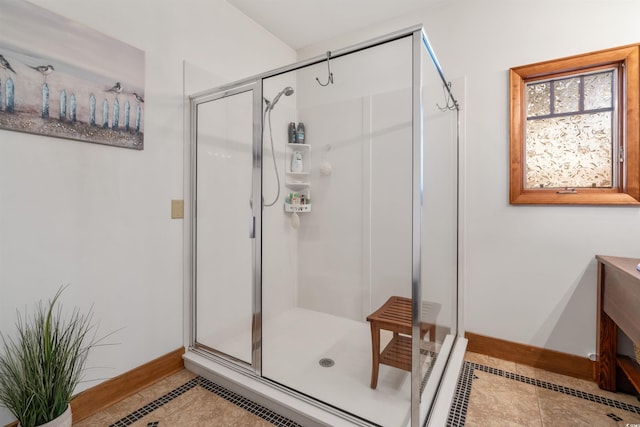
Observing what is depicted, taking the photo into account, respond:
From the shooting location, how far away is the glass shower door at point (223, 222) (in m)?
2.01

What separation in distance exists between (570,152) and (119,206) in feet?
8.98

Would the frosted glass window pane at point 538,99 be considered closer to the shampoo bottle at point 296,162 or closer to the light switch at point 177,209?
the shampoo bottle at point 296,162

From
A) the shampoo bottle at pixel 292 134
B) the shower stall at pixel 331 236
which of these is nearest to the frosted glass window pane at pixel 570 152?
the shower stall at pixel 331 236

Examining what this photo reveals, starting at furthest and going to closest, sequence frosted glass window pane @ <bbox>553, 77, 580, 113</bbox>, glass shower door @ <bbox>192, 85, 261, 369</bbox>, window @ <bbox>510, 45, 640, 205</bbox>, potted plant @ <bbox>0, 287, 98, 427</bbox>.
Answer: glass shower door @ <bbox>192, 85, 261, 369</bbox>
frosted glass window pane @ <bbox>553, 77, 580, 113</bbox>
window @ <bbox>510, 45, 640, 205</bbox>
potted plant @ <bbox>0, 287, 98, 427</bbox>

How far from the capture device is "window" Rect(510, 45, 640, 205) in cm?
172

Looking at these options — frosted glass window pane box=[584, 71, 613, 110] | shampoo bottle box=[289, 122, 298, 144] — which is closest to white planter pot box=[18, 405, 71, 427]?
shampoo bottle box=[289, 122, 298, 144]

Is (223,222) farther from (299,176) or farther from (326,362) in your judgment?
(326,362)

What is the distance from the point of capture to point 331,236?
238 centimetres

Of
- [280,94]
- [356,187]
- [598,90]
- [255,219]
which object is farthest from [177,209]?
[598,90]

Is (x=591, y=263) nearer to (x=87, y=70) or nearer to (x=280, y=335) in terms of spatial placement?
(x=280, y=335)

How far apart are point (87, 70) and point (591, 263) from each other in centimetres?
303

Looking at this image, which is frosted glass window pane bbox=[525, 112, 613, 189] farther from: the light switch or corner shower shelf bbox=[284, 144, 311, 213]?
the light switch

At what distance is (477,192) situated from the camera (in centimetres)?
215

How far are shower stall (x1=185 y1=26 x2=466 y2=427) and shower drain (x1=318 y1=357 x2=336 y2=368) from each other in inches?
0.7
